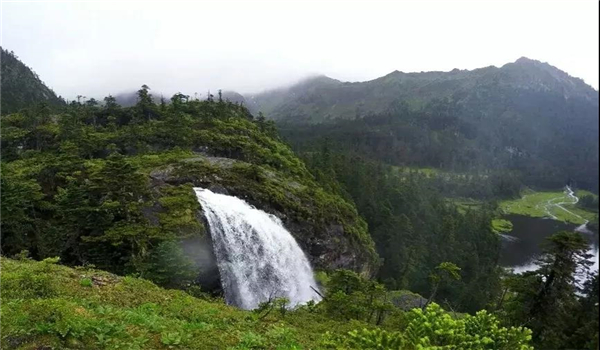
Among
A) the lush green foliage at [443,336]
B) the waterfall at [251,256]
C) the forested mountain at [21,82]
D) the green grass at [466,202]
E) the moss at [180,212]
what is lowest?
the green grass at [466,202]

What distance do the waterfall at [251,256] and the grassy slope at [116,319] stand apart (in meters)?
13.2

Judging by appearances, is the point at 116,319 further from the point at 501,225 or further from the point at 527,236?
the point at 501,225

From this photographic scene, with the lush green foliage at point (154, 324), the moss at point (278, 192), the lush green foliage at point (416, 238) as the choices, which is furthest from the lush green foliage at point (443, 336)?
the lush green foliage at point (416, 238)

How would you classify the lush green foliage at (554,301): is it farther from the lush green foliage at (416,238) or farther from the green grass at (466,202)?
the green grass at (466,202)

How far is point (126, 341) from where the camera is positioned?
10875mm

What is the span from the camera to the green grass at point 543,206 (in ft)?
389

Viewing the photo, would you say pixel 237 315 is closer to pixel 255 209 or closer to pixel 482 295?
pixel 255 209

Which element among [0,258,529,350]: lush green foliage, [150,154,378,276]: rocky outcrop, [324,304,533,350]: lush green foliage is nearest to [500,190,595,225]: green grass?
[150,154,378,276]: rocky outcrop

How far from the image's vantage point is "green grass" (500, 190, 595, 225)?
118562mm

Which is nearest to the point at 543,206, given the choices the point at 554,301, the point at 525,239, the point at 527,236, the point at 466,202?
the point at 466,202

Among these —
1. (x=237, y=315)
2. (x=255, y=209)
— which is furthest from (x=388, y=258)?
(x=237, y=315)

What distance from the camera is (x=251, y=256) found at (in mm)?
32781

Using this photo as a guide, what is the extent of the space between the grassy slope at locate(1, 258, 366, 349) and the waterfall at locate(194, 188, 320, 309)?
43.4ft

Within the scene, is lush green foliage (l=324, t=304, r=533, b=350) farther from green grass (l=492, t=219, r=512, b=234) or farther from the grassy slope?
green grass (l=492, t=219, r=512, b=234)
